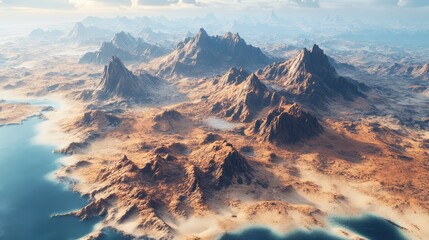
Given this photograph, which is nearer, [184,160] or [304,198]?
[304,198]

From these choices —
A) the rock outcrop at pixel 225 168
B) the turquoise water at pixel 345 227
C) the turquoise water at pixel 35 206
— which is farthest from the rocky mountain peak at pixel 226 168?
the turquoise water at pixel 35 206

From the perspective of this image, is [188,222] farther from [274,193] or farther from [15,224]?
[15,224]

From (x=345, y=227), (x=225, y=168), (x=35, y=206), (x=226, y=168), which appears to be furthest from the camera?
(x=226, y=168)

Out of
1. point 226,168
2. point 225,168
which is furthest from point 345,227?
point 225,168

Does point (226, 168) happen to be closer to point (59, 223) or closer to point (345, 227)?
point (345, 227)

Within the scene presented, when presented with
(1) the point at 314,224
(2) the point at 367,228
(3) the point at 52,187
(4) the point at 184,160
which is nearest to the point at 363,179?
(2) the point at 367,228

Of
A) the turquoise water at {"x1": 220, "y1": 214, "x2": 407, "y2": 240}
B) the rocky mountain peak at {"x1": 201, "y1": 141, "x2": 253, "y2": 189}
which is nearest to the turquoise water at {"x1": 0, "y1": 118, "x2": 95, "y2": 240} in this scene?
the rocky mountain peak at {"x1": 201, "y1": 141, "x2": 253, "y2": 189}

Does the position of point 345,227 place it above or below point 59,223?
above

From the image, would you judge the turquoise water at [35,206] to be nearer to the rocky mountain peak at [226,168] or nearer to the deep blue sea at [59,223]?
the deep blue sea at [59,223]

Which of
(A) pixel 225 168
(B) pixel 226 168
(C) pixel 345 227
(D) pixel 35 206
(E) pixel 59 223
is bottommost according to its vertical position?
(D) pixel 35 206
